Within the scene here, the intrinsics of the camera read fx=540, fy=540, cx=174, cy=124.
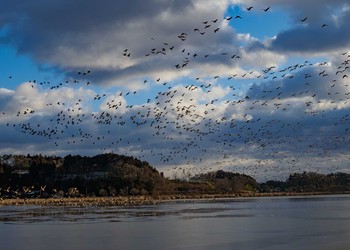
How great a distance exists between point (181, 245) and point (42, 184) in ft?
491

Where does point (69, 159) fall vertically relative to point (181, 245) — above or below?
above

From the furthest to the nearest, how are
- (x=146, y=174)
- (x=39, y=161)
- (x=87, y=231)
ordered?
(x=39, y=161) → (x=146, y=174) → (x=87, y=231)

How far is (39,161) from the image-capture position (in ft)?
630

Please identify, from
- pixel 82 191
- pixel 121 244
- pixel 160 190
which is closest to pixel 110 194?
pixel 82 191

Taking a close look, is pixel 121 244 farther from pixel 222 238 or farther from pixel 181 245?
pixel 222 238

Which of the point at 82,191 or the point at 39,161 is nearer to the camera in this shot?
the point at 82,191

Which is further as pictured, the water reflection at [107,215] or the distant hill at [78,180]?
the distant hill at [78,180]

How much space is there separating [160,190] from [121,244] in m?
143

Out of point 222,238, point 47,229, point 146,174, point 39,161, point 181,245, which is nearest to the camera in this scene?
point 181,245

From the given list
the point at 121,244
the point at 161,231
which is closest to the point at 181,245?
the point at 121,244

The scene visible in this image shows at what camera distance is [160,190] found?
17112 centimetres

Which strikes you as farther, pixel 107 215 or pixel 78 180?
pixel 78 180

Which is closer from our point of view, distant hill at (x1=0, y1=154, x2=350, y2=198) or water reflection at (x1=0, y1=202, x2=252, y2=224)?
water reflection at (x1=0, y1=202, x2=252, y2=224)

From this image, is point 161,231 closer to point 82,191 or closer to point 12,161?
point 82,191
